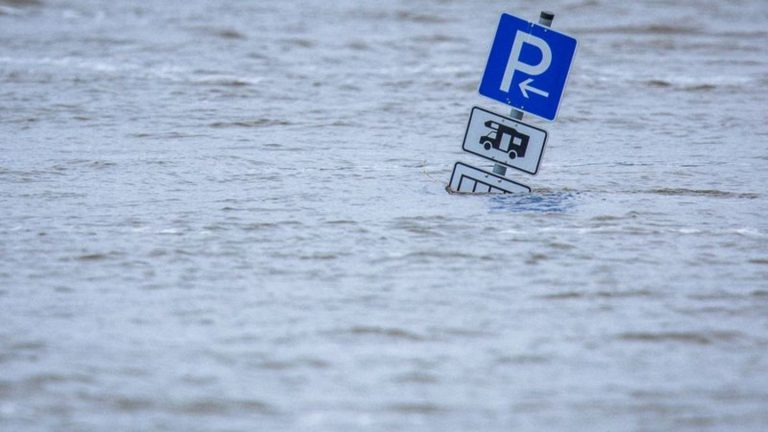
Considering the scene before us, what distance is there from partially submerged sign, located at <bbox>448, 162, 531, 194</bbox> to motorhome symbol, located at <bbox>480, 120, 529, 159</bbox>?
0.22 metres

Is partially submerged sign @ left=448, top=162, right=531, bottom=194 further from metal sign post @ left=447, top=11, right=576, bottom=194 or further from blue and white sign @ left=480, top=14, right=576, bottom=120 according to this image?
blue and white sign @ left=480, top=14, right=576, bottom=120

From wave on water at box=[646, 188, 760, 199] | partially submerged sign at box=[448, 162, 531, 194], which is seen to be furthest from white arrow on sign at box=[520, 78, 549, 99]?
wave on water at box=[646, 188, 760, 199]

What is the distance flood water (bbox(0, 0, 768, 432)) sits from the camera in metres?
5.75

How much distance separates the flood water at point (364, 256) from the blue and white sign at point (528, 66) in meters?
0.68

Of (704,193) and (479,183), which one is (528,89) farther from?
(704,193)

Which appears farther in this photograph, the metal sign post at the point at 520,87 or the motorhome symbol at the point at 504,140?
the motorhome symbol at the point at 504,140

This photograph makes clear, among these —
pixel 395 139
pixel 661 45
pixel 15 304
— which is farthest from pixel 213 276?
pixel 661 45

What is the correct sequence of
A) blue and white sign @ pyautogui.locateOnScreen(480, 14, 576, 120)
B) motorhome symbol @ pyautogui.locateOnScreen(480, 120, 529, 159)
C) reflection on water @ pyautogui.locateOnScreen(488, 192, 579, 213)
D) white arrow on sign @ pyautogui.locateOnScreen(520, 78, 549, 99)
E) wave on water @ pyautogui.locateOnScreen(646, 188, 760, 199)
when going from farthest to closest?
wave on water @ pyautogui.locateOnScreen(646, 188, 760, 199), motorhome symbol @ pyautogui.locateOnScreen(480, 120, 529, 159), white arrow on sign @ pyautogui.locateOnScreen(520, 78, 549, 99), blue and white sign @ pyautogui.locateOnScreen(480, 14, 576, 120), reflection on water @ pyautogui.locateOnScreen(488, 192, 579, 213)

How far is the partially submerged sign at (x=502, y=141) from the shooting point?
951 centimetres

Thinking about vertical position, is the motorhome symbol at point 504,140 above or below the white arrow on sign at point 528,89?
below

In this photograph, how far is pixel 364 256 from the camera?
7891 mm

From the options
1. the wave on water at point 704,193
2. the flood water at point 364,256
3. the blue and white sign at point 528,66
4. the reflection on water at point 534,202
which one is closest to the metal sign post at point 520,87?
the blue and white sign at point 528,66

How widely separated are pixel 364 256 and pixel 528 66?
7.24 feet

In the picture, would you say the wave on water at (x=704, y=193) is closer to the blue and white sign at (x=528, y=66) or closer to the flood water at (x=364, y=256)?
the flood water at (x=364, y=256)
